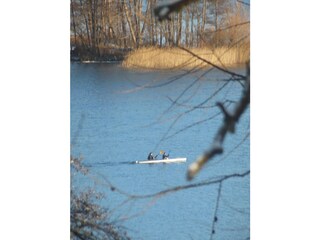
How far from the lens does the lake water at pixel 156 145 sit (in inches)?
160

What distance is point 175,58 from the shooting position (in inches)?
164

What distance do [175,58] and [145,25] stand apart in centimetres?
24

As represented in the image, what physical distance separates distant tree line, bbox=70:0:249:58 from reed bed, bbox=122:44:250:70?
0.13 feet

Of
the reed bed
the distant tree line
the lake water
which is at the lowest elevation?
the lake water

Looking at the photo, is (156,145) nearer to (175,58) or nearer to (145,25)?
(175,58)

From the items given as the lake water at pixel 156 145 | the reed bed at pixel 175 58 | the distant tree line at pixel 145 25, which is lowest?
the lake water at pixel 156 145

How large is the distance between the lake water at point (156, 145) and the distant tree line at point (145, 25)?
14 cm

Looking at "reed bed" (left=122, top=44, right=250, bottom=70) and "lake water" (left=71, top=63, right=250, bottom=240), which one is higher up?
"reed bed" (left=122, top=44, right=250, bottom=70)

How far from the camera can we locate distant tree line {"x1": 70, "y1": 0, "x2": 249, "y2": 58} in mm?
4051

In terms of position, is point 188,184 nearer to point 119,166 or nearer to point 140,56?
point 119,166

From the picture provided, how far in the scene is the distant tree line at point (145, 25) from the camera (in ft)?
13.3

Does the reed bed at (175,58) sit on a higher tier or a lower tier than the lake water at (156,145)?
higher
